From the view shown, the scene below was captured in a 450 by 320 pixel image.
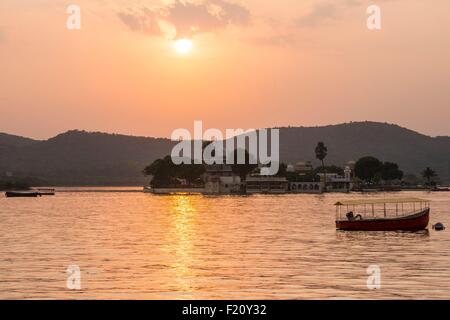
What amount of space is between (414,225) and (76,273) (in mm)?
52339
